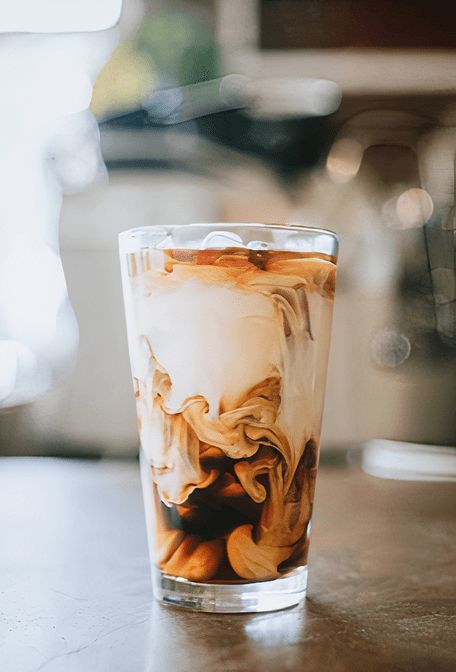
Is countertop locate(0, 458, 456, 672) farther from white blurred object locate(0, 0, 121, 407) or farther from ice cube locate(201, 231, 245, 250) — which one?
white blurred object locate(0, 0, 121, 407)

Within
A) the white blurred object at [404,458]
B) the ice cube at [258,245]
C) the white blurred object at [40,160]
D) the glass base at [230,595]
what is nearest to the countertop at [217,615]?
the glass base at [230,595]

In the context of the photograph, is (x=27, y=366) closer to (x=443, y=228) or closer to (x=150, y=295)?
(x=443, y=228)

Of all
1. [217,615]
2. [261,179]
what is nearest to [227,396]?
[217,615]

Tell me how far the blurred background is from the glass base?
2.12ft

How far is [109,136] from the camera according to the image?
1055 mm

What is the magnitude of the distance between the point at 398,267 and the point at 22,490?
21.0 inches

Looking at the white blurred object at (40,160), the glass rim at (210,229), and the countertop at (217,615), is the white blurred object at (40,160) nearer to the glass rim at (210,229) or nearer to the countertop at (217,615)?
the countertop at (217,615)

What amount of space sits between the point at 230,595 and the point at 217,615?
0.01 meters

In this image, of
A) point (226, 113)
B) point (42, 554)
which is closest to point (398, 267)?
point (226, 113)

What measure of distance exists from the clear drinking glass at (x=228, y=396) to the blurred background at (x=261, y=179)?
0.62 metres

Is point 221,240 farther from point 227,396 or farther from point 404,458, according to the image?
point 404,458

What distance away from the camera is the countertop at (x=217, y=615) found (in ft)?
1.11

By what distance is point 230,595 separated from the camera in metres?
0.40

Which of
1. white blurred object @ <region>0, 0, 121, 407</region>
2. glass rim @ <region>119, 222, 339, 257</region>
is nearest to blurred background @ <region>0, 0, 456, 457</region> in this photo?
white blurred object @ <region>0, 0, 121, 407</region>
